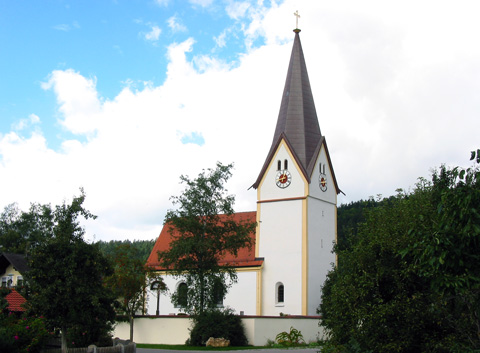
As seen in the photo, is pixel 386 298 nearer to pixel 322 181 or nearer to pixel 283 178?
pixel 283 178

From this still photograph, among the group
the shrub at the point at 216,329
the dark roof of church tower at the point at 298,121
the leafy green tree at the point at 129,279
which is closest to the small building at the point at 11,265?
the leafy green tree at the point at 129,279

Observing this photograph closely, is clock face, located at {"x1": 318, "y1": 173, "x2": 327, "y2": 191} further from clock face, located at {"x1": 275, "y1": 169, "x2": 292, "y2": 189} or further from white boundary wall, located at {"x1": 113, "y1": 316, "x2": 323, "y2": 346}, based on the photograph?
white boundary wall, located at {"x1": 113, "y1": 316, "x2": 323, "y2": 346}

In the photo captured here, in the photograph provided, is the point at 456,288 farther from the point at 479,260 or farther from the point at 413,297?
the point at 413,297

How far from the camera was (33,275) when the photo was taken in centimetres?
2044

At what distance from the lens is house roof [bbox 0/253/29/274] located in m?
42.5

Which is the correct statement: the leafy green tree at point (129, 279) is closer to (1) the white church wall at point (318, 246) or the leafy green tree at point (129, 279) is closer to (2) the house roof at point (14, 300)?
(2) the house roof at point (14, 300)

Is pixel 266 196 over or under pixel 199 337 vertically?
over

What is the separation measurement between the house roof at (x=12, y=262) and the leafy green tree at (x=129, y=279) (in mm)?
8166

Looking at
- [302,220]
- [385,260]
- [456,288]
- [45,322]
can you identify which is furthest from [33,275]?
[302,220]

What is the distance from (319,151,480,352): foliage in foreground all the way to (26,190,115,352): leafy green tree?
859 centimetres

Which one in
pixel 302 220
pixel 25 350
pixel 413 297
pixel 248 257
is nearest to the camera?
pixel 413 297

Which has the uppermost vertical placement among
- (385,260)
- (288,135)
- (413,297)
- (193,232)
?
(288,135)

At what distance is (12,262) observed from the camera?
42594 mm

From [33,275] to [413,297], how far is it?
42.9 feet
